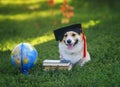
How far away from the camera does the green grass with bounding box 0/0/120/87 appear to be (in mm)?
7693

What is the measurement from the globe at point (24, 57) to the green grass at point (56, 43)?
19 cm

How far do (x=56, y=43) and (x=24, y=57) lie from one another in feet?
11.5

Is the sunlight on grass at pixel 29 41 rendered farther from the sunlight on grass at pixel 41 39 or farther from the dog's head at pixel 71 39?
the dog's head at pixel 71 39

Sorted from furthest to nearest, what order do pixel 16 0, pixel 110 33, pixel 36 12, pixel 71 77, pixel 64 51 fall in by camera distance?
pixel 16 0 → pixel 36 12 → pixel 110 33 → pixel 64 51 → pixel 71 77

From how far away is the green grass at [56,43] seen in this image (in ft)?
25.2

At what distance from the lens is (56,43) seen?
37.4ft

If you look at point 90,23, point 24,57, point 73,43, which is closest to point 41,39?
point 90,23

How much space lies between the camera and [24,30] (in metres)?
14.0

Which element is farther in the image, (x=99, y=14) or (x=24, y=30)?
(x=99, y=14)

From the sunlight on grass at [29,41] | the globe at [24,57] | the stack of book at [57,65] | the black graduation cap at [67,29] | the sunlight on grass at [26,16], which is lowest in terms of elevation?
the stack of book at [57,65]

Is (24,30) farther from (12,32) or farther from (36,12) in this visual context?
(36,12)

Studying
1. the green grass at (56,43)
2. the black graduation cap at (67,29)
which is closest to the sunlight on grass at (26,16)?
the green grass at (56,43)

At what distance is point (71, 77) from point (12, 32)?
609 centimetres

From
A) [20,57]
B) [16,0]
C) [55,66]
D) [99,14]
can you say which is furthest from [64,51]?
[16,0]
